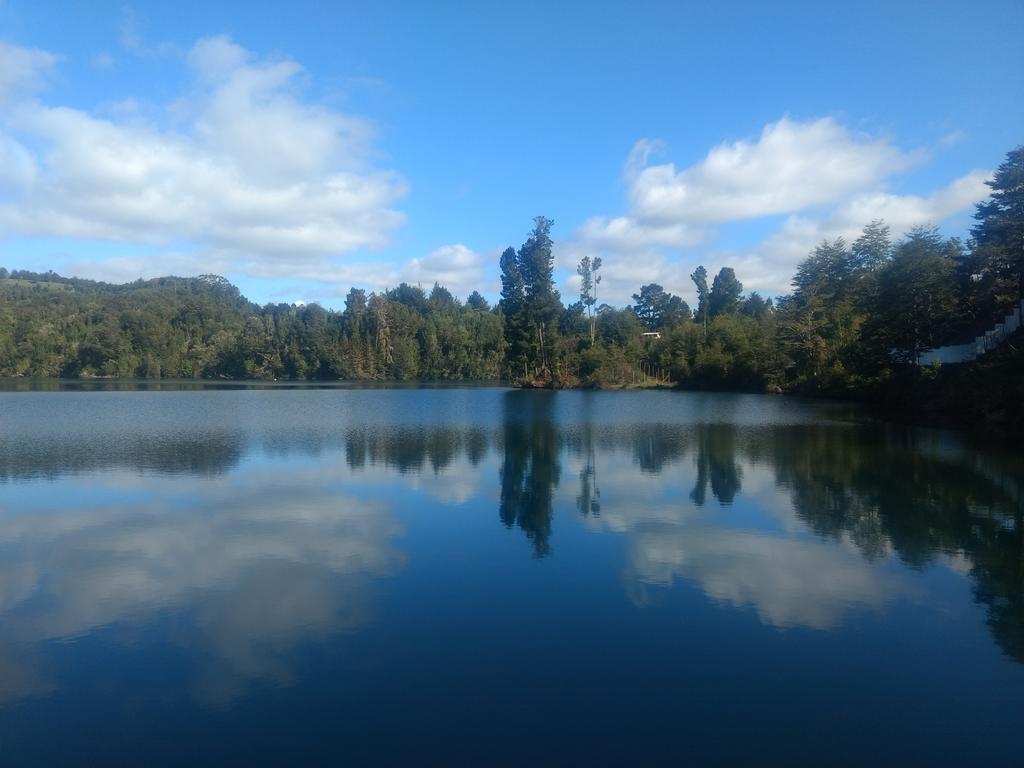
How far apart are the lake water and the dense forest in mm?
19059

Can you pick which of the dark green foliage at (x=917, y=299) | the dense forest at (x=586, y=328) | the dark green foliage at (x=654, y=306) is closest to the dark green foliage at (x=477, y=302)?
the dense forest at (x=586, y=328)

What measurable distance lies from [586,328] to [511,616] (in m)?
75.0

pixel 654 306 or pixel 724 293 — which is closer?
pixel 724 293

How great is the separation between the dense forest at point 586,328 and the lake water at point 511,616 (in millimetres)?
19059

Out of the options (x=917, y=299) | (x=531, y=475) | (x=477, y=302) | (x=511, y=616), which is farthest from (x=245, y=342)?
(x=511, y=616)

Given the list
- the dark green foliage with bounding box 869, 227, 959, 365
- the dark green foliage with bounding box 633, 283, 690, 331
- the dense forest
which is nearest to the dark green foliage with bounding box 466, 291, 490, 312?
the dense forest

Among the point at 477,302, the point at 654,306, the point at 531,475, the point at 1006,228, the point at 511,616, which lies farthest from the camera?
the point at 477,302

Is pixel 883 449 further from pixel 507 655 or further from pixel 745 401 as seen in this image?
pixel 745 401

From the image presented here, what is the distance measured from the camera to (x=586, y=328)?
8188 cm

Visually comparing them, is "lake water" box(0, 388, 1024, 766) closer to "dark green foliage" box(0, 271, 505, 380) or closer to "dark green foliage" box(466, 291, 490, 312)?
"dark green foliage" box(0, 271, 505, 380)

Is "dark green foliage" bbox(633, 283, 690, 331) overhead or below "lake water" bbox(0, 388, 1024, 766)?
overhead

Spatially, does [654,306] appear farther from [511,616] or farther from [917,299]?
[511,616]

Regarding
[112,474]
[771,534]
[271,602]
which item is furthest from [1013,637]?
[112,474]

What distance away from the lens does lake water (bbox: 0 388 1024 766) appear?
18.0 ft
